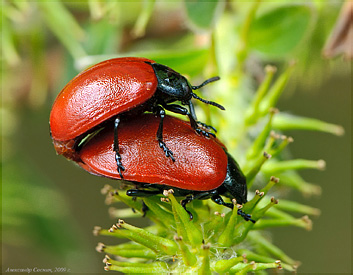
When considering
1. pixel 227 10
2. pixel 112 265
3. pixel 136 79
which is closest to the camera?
pixel 112 265

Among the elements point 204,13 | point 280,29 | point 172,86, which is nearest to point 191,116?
point 172,86

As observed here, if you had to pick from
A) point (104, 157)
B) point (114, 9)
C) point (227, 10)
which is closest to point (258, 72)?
point (227, 10)

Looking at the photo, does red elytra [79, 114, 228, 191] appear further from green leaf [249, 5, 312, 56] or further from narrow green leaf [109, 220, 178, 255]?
green leaf [249, 5, 312, 56]

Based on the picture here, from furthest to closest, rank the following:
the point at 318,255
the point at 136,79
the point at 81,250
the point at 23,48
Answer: the point at 318,255 → the point at 81,250 → the point at 23,48 → the point at 136,79

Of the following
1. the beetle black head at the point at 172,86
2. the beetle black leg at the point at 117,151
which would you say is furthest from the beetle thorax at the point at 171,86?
the beetle black leg at the point at 117,151

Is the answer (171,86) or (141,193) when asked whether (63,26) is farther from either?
(141,193)

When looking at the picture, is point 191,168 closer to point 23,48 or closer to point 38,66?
point 38,66

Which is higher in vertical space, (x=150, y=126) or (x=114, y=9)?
(x=114, y=9)

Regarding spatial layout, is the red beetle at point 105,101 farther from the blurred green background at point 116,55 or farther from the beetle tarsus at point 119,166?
the blurred green background at point 116,55
